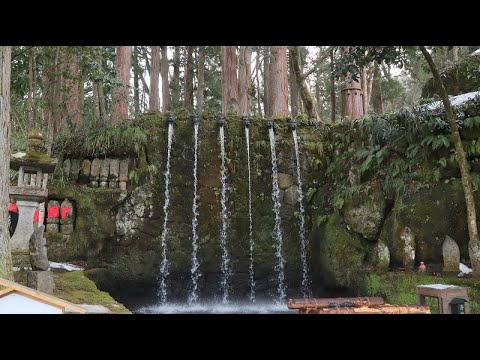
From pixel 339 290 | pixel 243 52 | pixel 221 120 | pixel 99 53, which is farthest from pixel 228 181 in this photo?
pixel 243 52

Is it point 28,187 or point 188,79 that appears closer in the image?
point 28,187

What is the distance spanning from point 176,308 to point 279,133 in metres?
4.56

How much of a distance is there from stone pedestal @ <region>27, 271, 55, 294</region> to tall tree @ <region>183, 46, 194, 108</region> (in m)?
13.6

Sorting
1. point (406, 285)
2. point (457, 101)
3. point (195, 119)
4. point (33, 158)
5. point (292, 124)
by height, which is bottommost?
point (406, 285)

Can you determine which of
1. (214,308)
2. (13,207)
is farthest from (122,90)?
(214,308)

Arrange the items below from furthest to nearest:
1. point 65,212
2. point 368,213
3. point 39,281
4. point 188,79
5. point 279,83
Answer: point 188,79 → point 279,83 → point 65,212 → point 368,213 → point 39,281

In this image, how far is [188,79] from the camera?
18.3 m

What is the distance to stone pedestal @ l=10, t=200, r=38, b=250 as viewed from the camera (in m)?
6.31

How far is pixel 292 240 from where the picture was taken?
355 inches

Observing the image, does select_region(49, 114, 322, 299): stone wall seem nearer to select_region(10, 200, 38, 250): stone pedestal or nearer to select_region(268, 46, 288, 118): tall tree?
select_region(10, 200, 38, 250): stone pedestal

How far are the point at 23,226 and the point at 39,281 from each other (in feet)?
5.95

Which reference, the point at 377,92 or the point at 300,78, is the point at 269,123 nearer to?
the point at 300,78

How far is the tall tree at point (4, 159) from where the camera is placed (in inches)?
181
